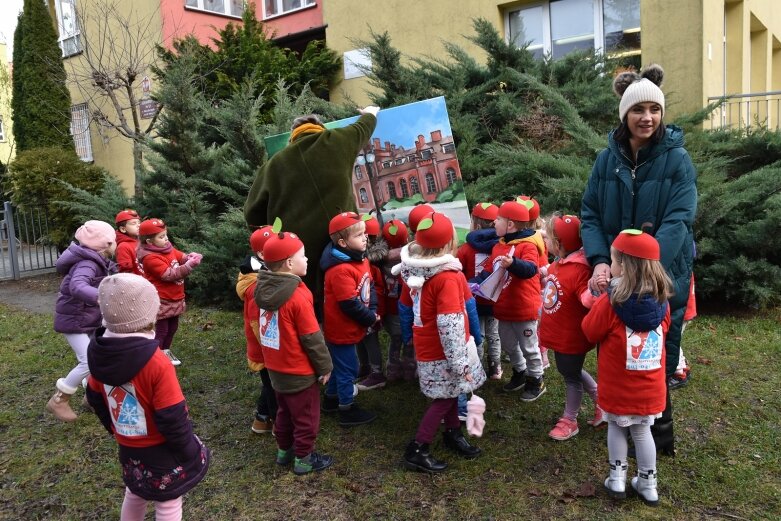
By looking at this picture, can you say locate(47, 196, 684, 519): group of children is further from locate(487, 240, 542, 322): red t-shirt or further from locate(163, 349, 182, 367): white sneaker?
locate(163, 349, 182, 367): white sneaker

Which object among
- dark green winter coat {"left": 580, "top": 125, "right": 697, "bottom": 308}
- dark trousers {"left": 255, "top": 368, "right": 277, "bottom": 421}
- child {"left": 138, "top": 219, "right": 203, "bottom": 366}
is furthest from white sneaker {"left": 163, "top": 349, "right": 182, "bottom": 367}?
dark green winter coat {"left": 580, "top": 125, "right": 697, "bottom": 308}

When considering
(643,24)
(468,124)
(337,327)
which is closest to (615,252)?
(337,327)

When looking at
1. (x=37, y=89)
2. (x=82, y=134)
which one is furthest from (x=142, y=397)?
(x=82, y=134)

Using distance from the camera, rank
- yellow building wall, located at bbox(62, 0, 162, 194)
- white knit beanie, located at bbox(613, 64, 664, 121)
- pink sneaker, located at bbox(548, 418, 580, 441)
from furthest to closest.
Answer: yellow building wall, located at bbox(62, 0, 162, 194), pink sneaker, located at bbox(548, 418, 580, 441), white knit beanie, located at bbox(613, 64, 664, 121)

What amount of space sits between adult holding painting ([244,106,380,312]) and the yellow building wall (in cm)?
1081

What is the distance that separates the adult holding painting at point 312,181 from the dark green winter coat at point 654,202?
1607 millimetres

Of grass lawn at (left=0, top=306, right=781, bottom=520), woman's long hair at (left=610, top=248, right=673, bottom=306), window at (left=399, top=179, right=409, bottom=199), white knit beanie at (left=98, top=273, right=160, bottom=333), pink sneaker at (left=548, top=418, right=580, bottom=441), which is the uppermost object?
window at (left=399, top=179, right=409, bottom=199)

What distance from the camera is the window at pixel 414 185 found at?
17.0 feet

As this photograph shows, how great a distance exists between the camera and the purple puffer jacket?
14.9 feet

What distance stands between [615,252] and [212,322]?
5.63 meters

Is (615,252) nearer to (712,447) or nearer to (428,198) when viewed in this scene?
(712,447)

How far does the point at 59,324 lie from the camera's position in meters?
4.65

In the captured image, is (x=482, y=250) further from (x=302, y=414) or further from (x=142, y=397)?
(x=142, y=397)

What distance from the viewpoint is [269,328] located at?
3.45 m
